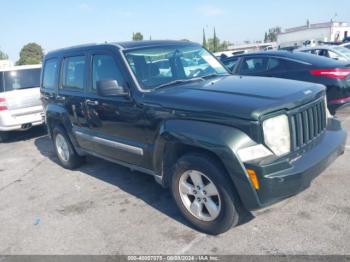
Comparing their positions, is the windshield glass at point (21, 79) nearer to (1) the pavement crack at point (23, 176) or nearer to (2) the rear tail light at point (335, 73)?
(1) the pavement crack at point (23, 176)

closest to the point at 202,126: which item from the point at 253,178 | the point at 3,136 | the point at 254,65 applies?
the point at 253,178

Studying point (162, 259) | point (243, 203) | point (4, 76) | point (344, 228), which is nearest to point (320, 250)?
point (344, 228)

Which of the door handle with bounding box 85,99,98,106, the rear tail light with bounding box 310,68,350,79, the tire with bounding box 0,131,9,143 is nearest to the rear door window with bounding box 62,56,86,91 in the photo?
the door handle with bounding box 85,99,98,106

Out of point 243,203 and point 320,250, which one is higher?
point 243,203

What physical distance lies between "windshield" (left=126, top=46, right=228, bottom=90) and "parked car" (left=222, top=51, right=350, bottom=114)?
2980 mm

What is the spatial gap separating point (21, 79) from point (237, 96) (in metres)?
7.11

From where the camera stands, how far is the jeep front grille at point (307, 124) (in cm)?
325

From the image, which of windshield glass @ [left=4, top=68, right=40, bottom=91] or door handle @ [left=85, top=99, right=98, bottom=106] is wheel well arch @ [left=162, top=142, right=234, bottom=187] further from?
windshield glass @ [left=4, top=68, right=40, bottom=91]

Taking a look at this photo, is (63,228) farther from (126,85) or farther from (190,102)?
(190,102)

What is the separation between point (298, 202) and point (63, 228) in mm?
2713

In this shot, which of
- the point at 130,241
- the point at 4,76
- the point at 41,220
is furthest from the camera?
the point at 4,76

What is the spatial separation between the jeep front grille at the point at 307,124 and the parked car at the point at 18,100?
6889 mm

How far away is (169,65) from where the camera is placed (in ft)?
14.7

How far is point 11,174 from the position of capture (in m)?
6.40
